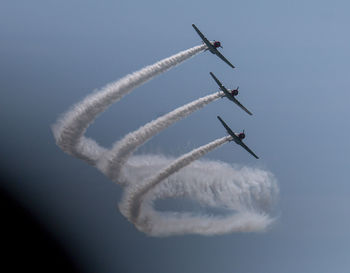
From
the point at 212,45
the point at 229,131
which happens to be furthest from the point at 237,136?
the point at 212,45

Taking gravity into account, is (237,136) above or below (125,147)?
below

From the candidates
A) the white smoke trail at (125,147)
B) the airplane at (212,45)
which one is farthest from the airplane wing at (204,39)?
the white smoke trail at (125,147)

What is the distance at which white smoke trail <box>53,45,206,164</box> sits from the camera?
183 m

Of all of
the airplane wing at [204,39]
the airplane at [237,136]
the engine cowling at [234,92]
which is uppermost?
the airplane wing at [204,39]

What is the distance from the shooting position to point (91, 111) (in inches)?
7224

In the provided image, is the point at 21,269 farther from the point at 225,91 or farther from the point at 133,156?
the point at 225,91

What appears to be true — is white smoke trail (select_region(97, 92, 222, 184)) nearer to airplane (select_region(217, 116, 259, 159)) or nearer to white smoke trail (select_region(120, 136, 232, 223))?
white smoke trail (select_region(120, 136, 232, 223))

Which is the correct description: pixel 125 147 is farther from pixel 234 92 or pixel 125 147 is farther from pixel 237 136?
pixel 234 92

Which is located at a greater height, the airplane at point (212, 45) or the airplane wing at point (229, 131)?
the airplane at point (212, 45)

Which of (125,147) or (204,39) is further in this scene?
(204,39)

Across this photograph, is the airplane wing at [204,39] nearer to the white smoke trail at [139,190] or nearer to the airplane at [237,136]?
the airplane at [237,136]

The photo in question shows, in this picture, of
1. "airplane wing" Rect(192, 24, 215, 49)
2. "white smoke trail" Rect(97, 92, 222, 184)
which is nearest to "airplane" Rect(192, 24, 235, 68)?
"airplane wing" Rect(192, 24, 215, 49)

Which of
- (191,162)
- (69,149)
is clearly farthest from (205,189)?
(69,149)

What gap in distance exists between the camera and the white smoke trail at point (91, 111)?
18312 centimetres
